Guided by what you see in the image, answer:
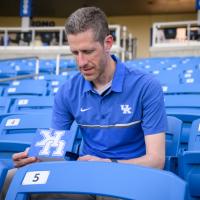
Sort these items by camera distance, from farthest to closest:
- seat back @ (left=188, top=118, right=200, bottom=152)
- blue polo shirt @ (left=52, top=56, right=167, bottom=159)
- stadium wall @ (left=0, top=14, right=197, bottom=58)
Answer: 1. stadium wall @ (left=0, top=14, right=197, bottom=58)
2. seat back @ (left=188, top=118, right=200, bottom=152)
3. blue polo shirt @ (left=52, top=56, right=167, bottom=159)

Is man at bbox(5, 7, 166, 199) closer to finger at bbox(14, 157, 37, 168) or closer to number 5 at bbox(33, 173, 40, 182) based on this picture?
finger at bbox(14, 157, 37, 168)

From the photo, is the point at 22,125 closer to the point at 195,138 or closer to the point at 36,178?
the point at 195,138

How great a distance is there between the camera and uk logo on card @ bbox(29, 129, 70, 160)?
141 cm

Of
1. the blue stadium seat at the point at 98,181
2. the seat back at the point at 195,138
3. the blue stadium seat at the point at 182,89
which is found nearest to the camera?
A: the blue stadium seat at the point at 98,181

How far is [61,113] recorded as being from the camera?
1814 mm

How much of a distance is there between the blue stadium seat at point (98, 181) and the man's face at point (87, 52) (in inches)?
20.3

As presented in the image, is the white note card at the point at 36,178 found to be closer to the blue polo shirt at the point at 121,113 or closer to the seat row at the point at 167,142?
the seat row at the point at 167,142

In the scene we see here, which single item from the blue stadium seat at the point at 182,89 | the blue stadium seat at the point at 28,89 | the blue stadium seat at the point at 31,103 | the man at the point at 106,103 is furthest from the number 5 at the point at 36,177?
the blue stadium seat at the point at 28,89

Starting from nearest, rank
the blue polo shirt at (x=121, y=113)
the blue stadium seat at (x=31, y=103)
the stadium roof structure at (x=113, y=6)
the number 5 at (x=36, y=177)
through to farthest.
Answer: the number 5 at (x=36, y=177)
the blue polo shirt at (x=121, y=113)
the blue stadium seat at (x=31, y=103)
the stadium roof structure at (x=113, y=6)

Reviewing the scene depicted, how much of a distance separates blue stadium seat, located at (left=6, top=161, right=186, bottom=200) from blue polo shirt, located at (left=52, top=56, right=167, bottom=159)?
1.80 ft

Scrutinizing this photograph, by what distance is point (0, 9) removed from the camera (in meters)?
20.2

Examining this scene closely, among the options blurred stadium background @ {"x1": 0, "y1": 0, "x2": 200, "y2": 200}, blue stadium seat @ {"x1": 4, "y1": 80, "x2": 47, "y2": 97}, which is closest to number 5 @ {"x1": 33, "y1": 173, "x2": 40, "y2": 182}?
blurred stadium background @ {"x1": 0, "y1": 0, "x2": 200, "y2": 200}

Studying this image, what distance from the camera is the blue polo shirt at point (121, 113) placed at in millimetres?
1657

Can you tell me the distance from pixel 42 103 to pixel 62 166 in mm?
2082
